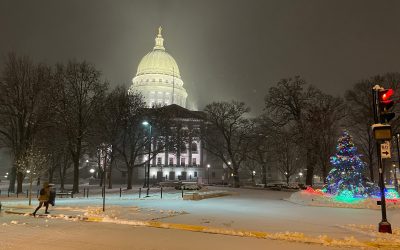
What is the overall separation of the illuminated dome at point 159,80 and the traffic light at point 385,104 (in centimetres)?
11782

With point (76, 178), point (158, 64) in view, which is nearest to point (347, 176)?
point (76, 178)

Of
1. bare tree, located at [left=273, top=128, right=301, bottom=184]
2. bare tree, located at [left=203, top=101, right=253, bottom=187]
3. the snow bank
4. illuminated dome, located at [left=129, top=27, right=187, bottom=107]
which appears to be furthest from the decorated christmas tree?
illuminated dome, located at [left=129, top=27, right=187, bottom=107]

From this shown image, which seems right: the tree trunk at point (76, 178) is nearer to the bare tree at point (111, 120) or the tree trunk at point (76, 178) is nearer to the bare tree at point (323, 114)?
the bare tree at point (111, 120)

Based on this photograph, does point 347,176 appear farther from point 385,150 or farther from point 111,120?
point 111,120

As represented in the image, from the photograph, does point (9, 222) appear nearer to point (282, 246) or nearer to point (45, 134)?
point (282, 246)

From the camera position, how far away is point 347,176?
91.2ft

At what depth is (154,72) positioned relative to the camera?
13562cm

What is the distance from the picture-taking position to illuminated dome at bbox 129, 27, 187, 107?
13412 centimetres

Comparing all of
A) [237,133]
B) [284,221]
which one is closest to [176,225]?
[284,221]

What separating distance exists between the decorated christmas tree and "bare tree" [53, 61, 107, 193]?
27.9 m

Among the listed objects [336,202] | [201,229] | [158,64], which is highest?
[158,64]

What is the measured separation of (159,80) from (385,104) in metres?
124

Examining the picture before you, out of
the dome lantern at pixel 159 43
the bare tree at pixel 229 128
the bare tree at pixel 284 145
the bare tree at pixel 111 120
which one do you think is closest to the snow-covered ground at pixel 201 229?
the bare tree at pixel 111 120

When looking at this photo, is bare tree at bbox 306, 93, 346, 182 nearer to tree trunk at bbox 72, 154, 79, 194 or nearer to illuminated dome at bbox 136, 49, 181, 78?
tree trunk at bbox 72, 154, 79, 194
